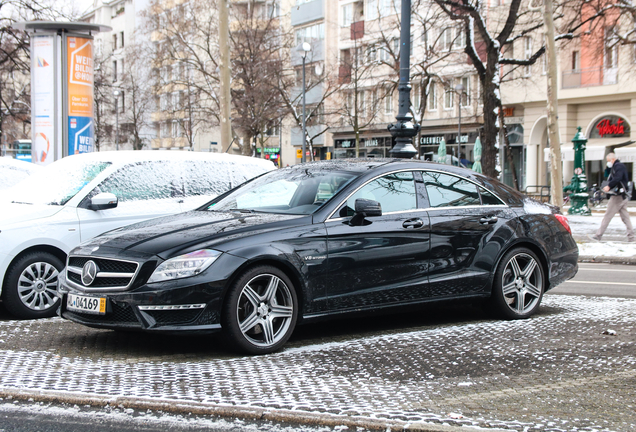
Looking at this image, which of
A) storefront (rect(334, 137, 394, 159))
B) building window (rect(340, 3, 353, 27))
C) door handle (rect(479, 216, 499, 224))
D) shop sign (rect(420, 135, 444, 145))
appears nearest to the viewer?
door handle (rect(479, 216, 499, 224))

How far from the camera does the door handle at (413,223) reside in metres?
6.67

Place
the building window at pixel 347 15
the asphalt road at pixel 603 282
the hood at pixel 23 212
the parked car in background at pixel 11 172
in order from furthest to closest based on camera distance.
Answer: the building window at pixel 347 15 → the parked car in background at pixel 11 172 → the asphalt road at pixel 603 282 → the hood at pixel 23 212

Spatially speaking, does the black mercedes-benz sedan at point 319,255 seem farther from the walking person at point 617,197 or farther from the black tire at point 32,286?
the walking person at point 617,197

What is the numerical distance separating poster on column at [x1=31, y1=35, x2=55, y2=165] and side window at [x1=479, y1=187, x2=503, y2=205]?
13.9m

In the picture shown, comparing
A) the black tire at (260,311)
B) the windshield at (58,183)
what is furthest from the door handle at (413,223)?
the windshield at (58,183)

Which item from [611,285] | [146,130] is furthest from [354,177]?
[146,130]

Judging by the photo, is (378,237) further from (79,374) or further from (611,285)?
(611,285)

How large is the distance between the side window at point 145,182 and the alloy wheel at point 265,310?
10.7 ft

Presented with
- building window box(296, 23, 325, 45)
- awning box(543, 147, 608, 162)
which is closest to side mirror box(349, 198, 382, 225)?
awning box(543, 147, 608, 162)

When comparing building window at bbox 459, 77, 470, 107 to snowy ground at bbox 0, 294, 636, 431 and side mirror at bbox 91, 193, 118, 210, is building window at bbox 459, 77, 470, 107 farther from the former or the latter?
snowy ground at bbox 0, 294, 636, 431

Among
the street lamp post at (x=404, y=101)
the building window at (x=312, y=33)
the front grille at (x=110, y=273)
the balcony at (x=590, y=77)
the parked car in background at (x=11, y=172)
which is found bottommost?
the front grille at (x=110, y=273)

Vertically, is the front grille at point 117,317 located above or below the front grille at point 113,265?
below

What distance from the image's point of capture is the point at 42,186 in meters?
8.69

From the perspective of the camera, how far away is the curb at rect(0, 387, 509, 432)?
4023 millimetres
